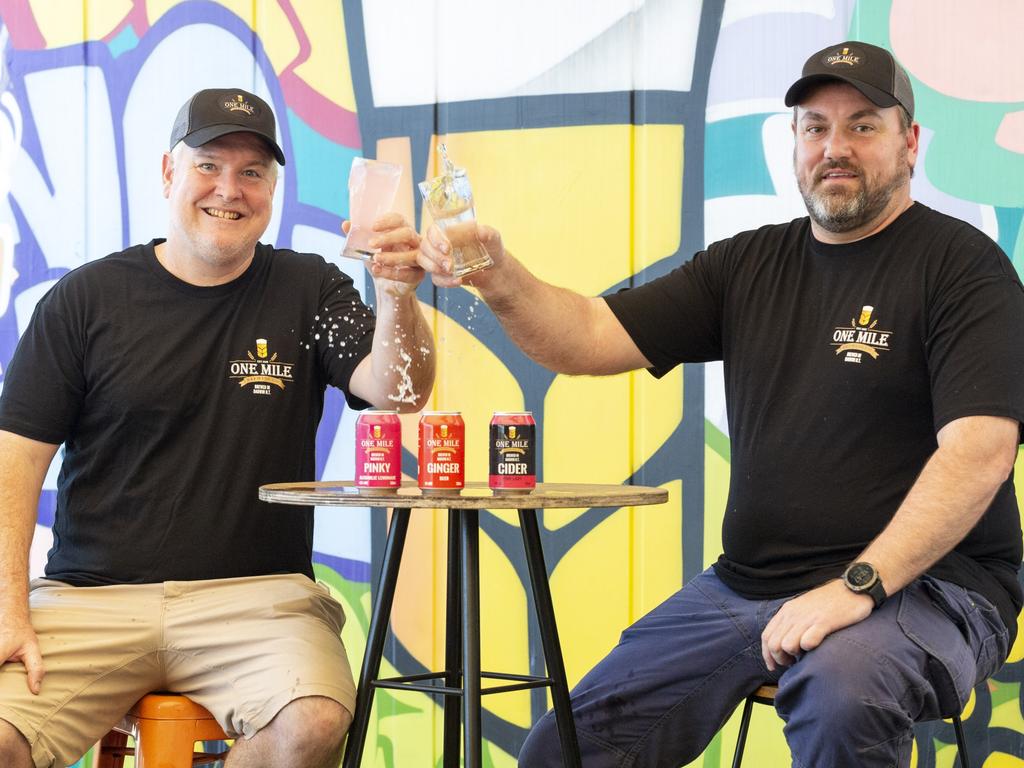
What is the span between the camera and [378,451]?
1965mm

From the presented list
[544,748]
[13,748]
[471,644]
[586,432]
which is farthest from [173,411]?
[586,432]

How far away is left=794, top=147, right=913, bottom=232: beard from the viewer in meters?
2.12

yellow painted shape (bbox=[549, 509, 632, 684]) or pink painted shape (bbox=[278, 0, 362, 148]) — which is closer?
yellow painted shape (bbox=[549, 509, 632, 684])

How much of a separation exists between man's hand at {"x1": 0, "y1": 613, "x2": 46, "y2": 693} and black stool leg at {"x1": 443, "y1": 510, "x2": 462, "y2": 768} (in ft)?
2.28

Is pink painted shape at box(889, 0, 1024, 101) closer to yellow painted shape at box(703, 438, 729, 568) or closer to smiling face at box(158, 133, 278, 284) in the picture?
yellow painted shape at box(703, 438, 729, 568)

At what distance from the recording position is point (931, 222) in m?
2.13

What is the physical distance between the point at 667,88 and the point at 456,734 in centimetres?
161

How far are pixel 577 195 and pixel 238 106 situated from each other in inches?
37.1

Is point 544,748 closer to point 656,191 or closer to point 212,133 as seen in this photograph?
point 212,133

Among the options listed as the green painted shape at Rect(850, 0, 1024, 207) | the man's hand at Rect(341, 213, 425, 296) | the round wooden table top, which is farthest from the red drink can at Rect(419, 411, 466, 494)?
the green painted shape at Rect(850, 0, 1024, 207)

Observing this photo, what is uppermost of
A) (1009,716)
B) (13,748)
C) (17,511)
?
(17,511)

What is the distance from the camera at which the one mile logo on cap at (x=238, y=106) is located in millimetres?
2410

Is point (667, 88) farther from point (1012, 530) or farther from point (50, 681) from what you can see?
point (50, 681)

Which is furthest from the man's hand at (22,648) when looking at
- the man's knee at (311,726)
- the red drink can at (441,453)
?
the red drink can at (441,453)
